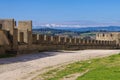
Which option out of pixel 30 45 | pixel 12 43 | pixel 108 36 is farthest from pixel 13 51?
pixel 108 36

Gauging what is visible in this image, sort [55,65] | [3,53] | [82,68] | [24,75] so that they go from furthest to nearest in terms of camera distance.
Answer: [3,53] < [55,65] < [82,68] < [24,75]

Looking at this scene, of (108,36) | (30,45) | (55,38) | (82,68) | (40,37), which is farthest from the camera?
(108,36)

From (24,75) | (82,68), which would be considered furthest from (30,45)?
(24,75)

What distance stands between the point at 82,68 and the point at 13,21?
30.3 feet

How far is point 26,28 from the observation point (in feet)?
100.0

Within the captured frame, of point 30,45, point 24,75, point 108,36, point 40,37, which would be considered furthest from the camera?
point 108,36

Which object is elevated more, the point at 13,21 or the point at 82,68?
the point at 13,21

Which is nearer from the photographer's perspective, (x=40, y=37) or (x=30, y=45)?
(x=30, y=45)

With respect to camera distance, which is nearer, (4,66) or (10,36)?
(4,66)

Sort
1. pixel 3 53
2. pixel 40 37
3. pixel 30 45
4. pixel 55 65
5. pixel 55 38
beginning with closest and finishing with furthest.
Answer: pixel 55 65
pixel 3 53
pixel 30 45
pixel 40 37
pixel 55 38

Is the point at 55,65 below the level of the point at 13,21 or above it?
below

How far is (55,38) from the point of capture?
1380 inches

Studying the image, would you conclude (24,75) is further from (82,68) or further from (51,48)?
(51,48)

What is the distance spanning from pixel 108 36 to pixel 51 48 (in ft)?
75.2
